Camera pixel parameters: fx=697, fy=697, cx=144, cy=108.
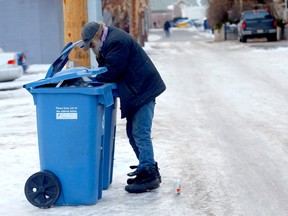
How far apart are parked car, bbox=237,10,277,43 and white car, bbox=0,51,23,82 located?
17.2 metres

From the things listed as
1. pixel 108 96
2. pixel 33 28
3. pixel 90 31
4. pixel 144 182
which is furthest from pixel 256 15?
pixel 108 96

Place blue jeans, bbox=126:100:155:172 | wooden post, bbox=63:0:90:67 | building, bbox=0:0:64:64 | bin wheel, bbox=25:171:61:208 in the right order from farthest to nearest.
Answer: building, bbox=0:0:64:64 < wooden post, bbox=63:0:90:67 < blue jeans, bbox=126:100:155:172 < bin wheel, bbox=25:171:61:208

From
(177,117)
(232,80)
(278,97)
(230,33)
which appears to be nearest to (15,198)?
(177,117)

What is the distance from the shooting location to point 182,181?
25.2 ft

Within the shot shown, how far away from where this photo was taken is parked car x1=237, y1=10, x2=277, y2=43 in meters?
34.7

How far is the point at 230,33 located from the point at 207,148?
33.0 meters

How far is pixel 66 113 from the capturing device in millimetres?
6535

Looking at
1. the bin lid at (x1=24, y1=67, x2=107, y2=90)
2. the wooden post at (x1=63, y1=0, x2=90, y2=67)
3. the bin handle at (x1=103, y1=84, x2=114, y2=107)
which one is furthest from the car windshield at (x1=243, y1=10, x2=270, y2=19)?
the bin lid at (x1=24, y1=67, x2=107, y2=90)

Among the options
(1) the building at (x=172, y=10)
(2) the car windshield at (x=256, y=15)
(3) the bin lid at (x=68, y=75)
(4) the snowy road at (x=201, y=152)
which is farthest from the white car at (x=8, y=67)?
(1) the building at (x=172, y=10)

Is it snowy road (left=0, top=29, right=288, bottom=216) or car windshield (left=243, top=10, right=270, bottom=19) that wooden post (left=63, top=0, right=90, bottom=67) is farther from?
car windshield (left=243, top=10, right=270, bottom=19)

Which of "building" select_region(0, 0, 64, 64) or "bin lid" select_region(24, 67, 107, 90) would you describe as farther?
"building" select_region(0, 0, 64, 64)

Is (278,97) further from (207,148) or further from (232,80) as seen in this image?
(207,148)

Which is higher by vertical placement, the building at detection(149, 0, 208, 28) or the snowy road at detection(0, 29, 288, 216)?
the snowy road at detection(0, 29, 288, 216)

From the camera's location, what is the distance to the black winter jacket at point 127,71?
680 cm
